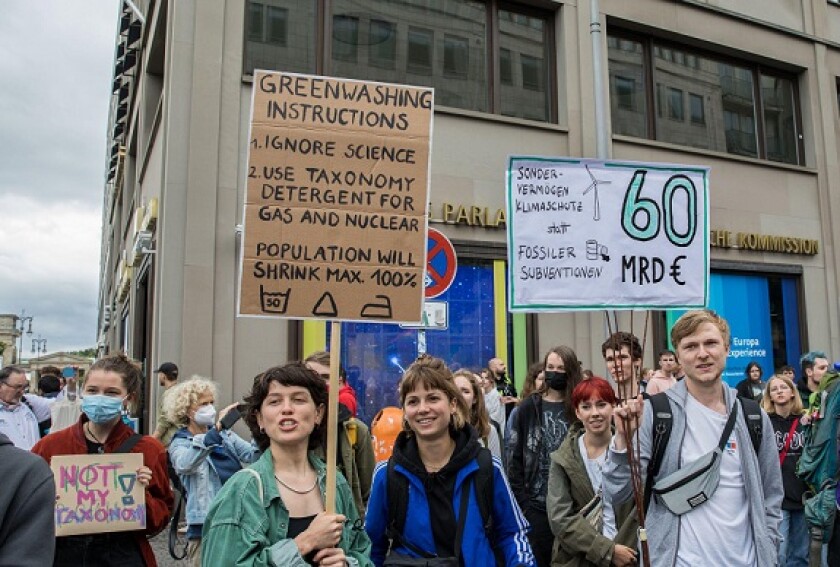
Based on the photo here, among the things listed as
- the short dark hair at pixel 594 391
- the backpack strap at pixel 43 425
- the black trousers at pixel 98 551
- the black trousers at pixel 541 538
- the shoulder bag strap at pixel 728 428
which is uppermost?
the short dark hair at pixel 594 391

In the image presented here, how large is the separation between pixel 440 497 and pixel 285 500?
69cm

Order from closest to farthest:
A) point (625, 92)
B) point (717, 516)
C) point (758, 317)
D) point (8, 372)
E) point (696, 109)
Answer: point (717, 516), point (8, 372), point (625, 92), point (758, 317), point (696, 109)

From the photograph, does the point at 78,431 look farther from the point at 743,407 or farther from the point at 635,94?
the point at 635,94

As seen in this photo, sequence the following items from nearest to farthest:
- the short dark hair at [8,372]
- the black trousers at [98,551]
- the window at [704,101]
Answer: the black trousers at [98,551], the short dark hair at [8,372], the window at [704,101]

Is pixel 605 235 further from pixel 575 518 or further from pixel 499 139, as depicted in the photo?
pixel 499 139

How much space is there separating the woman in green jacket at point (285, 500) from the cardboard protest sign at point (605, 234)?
9.38 ft

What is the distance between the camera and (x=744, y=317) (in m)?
14.4

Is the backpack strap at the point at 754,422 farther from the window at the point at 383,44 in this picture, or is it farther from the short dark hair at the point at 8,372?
the window at the point at 383,44

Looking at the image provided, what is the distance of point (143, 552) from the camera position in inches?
152

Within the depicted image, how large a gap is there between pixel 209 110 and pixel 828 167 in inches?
485

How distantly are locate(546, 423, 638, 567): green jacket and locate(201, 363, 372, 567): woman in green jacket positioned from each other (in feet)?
5.12

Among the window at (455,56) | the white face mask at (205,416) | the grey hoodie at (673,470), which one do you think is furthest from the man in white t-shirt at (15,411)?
the window at (455,56)

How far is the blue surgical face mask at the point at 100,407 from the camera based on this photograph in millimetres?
3888

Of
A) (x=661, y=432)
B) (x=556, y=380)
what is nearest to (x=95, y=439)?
(x=661, y=432)
